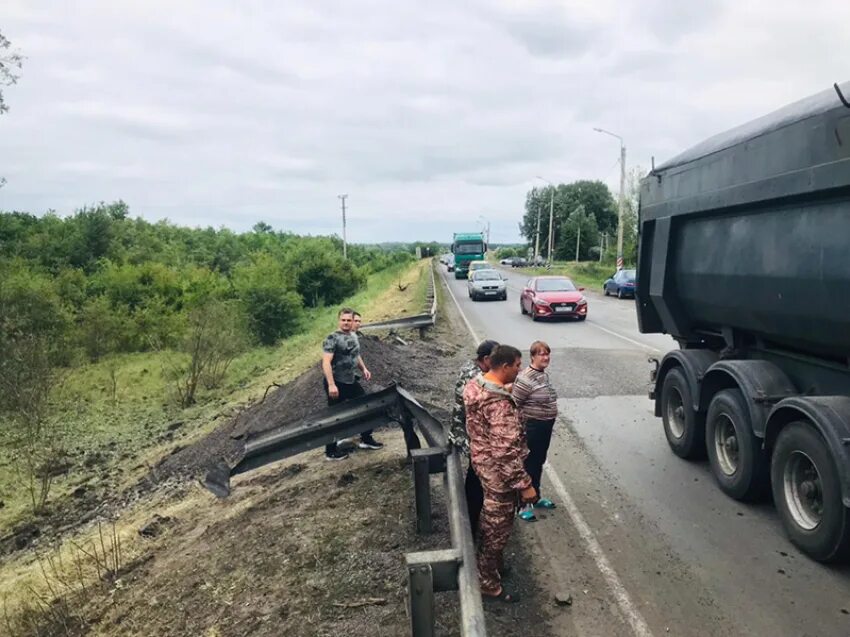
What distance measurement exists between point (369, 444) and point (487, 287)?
71.5 ft

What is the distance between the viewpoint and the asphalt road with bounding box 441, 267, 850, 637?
396cm

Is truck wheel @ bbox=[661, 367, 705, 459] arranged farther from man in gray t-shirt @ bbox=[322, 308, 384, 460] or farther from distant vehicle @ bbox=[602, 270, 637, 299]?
distant vehicle @ bbox=[602, 270, 637, 299]

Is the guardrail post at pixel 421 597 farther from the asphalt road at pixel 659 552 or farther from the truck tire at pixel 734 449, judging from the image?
the truck tire at pixel 734 449

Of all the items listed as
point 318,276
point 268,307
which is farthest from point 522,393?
point 318,276

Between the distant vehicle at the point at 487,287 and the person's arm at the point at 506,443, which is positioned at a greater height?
the person's arm at the point at 506,443

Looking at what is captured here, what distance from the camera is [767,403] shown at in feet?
17.9

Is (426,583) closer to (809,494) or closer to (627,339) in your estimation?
(809,494)

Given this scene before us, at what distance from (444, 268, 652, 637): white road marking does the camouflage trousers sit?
0.89 m

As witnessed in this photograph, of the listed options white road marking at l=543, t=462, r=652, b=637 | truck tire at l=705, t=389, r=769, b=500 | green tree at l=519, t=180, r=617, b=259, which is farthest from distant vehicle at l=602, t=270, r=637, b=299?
green tree at l=519, t=180, r=617, b=259

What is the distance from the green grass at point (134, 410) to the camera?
1115 cm

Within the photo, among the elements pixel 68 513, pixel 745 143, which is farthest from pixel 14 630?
pixel 745 143

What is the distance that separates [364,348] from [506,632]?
8640 mm

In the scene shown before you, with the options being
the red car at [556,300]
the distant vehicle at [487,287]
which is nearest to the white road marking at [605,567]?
the red car at [556,300]

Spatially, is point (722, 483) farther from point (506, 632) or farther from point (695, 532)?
point (506, 632)
